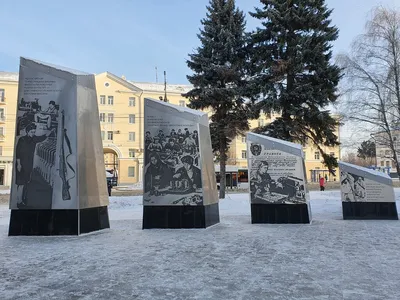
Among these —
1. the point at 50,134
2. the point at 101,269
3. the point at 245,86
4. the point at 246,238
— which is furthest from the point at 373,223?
the point at 245,86

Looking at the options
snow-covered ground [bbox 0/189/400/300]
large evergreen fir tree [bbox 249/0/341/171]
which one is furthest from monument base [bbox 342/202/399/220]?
large evergreen fir tree [bbox 249/0/341/171]

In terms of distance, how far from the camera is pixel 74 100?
8555mm

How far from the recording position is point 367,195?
1135cm

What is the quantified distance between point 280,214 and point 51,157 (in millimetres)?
6466

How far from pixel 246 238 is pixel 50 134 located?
206 inches

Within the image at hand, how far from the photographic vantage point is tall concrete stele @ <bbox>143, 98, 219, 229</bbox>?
31.3ft

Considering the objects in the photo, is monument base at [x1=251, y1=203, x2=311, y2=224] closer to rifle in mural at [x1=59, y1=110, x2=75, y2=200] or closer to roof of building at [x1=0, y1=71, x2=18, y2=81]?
rifle in mural at [x1=59, y1=110, x2=75, y2=200]

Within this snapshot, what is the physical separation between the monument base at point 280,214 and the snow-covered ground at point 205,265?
148 centimetres

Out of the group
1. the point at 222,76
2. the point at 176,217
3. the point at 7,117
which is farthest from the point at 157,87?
the point at 176,217

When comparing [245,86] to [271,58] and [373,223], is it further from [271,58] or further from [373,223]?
[373,223]

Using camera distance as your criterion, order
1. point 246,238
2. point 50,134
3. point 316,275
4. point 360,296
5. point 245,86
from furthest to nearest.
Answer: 1. point 245,86
2. point 50,134
3. point 246,238
4. point 316,275
5. point 360,296

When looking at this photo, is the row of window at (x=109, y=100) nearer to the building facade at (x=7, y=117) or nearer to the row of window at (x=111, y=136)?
the row of window at (x=111, y=136)

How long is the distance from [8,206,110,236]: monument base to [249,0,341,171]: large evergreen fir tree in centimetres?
1217

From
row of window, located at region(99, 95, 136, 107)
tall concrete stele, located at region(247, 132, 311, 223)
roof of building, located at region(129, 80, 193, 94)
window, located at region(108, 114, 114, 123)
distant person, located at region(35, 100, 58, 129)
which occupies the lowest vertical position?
tall concrete stele, located at region(247, 132, 311, 223)
